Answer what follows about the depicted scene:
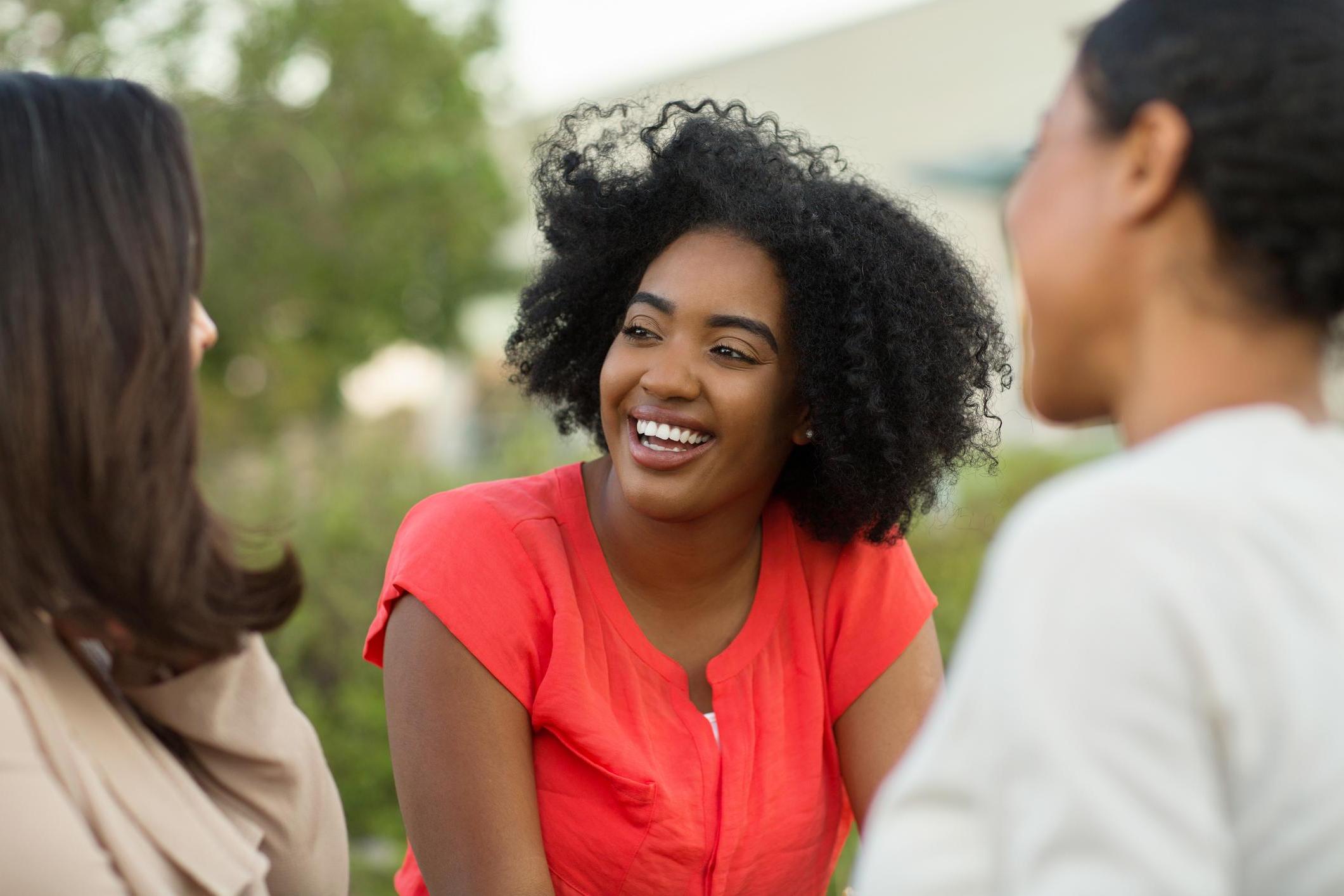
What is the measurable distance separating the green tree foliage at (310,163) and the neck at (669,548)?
7.40 meters

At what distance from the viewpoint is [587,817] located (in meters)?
2.50

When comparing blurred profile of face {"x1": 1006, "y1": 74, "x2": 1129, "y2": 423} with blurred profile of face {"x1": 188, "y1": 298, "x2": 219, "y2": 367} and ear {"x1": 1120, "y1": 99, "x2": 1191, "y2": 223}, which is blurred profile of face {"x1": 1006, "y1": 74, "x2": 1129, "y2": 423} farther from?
blurred profile of face {"x1": 188, "y1": 298, "x2": 219, "y2": 367}

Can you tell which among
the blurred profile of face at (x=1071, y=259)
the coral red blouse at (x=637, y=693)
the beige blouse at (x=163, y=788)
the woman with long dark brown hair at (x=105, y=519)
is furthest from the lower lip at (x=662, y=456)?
the blurred profile of face at (x=1071, y=259)

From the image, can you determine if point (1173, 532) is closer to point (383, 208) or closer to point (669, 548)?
point (669, 548)

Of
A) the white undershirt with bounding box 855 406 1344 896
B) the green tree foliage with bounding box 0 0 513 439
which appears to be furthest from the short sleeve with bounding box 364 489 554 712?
the green tree foliage with bounding box 0 0 513 439

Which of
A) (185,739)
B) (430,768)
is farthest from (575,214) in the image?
(185,739)

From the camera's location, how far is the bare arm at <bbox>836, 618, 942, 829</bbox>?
273 cm

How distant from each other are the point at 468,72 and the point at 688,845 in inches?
397

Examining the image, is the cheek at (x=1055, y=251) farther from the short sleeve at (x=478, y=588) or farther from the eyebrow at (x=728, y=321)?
the short sleeve at (x=478, y=588)

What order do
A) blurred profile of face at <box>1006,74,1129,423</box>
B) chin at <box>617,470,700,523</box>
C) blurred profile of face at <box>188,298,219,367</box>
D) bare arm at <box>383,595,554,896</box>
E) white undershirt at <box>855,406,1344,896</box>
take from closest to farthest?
1. white undershirt at <box>855,406,1344,896</box>
2. blurred profile of face at <box>1006,74,1129,423</box>
3. blurred profile of face at <box>188,298,219,367</box>
4. bare arm at <box>383,595,554,896</box>
5. chin at <box>617,470,700,523</box>

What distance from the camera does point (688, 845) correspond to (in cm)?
248

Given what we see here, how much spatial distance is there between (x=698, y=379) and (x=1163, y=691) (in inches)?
64.3

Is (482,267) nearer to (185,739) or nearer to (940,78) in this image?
(940,78)

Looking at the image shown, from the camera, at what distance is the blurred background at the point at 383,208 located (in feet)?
17.4
